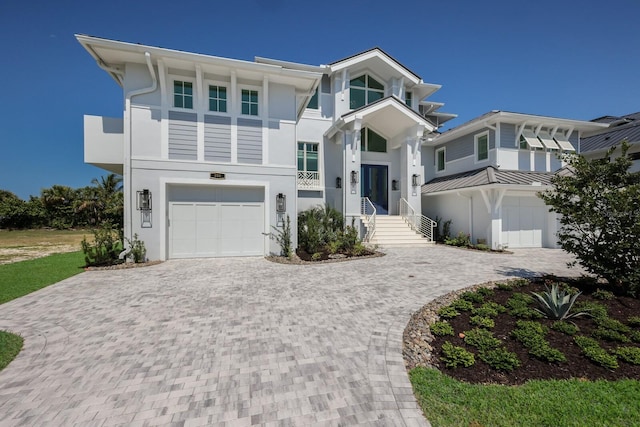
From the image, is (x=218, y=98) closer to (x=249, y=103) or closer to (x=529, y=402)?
(x=249, y=103)

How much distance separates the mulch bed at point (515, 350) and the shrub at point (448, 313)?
0.07 metres

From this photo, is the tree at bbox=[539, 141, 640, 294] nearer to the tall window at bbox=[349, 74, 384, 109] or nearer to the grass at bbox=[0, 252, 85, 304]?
the tall window at bbox=[349, 74, 384, 109]

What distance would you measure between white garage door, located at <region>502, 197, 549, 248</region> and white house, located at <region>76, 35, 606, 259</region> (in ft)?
0.19

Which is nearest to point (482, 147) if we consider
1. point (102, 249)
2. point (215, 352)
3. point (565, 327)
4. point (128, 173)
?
point (565, 327)

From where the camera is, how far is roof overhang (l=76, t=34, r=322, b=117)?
8836mm

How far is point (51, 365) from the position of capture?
3.28 meters

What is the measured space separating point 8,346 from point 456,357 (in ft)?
20.4

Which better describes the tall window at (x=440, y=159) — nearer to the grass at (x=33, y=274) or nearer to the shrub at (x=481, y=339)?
the shrub at (x=481, y=339)

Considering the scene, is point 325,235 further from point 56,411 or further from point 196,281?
point 56,411

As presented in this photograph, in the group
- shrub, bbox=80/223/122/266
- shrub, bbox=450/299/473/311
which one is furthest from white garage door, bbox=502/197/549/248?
shrub, bbox=80/223/122/266

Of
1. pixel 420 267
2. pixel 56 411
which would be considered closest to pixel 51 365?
pixel 56 411

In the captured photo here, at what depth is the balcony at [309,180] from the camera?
14261mm

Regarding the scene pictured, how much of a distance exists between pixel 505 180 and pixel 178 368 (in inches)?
574

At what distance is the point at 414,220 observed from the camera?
14328 millimetres
